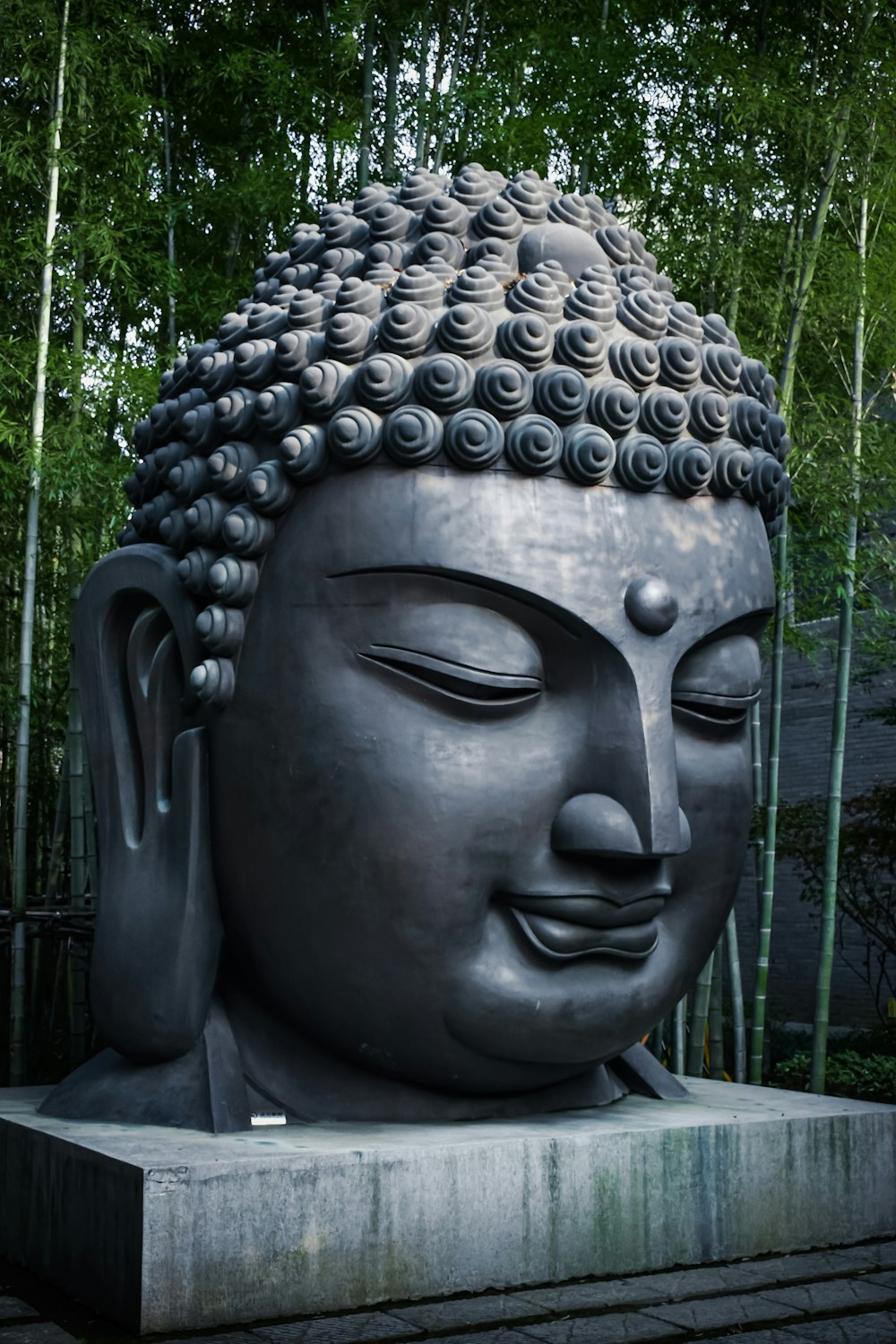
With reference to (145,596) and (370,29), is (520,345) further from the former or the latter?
(370,29)

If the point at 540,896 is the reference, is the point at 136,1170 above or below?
below

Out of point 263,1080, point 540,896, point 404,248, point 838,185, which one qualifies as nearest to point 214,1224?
point 263,1080

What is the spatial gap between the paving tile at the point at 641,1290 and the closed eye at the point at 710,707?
155 centimetres

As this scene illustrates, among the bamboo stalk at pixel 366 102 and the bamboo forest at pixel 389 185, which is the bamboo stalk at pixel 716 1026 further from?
the bamboo stalk at pixel 366 102

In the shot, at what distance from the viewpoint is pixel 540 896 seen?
404 centimetres

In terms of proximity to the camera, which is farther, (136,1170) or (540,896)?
(540,896)

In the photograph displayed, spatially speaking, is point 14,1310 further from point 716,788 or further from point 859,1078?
point 859,1078

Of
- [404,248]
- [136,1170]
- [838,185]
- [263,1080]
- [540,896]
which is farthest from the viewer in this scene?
[838,185]

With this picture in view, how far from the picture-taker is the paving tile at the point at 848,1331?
11.4 feet

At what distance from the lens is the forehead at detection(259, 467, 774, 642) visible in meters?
4.03

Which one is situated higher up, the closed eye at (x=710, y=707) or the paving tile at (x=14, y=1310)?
the closed eye at (x=710, y=707)

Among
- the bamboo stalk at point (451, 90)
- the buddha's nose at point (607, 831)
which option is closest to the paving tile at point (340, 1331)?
the buddha's nose at point (607, 831)

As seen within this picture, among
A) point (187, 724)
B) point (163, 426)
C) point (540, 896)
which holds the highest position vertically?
point (163, 426)

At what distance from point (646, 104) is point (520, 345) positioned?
14.8ft
